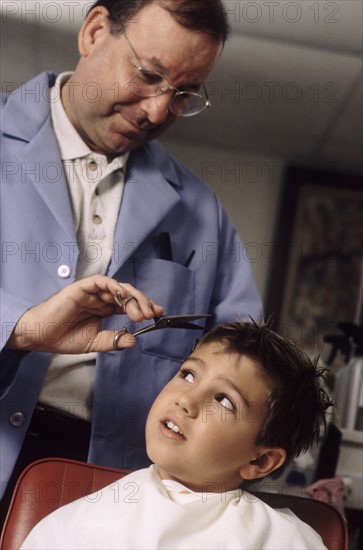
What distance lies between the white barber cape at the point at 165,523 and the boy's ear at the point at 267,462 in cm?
6

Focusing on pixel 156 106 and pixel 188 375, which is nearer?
pixel 188 375

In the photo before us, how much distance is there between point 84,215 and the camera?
143cm

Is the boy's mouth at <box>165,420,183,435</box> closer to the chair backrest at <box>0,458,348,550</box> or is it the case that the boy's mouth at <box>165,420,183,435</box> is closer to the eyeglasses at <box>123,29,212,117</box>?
the chair backrest at <box>0,458,348,550</box>

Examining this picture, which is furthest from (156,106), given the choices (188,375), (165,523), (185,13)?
(165,523)

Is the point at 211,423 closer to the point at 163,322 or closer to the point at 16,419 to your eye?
the point at 163,322

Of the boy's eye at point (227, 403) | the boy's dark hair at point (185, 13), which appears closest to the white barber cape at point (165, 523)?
the boy's eye at point (227, 403)

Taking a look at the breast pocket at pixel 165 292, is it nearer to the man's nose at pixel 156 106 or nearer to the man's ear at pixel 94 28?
the man's nose at pixel 156 106

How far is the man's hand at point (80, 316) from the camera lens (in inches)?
44.3

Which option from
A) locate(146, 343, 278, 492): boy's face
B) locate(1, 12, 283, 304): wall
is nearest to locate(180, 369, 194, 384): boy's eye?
locate(146, 343, 278, 492): boy's face

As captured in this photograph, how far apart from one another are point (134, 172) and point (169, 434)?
647 mm

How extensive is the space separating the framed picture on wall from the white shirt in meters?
1.54

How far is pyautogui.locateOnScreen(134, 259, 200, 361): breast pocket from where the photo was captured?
1452mm

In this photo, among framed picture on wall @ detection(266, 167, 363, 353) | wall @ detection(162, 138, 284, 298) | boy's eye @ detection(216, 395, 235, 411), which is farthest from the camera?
framed picture on wall @ detection(266, 167, 363, 353)

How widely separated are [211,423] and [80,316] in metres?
0.30
